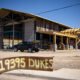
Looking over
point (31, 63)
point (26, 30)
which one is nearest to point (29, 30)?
point (26, 30)

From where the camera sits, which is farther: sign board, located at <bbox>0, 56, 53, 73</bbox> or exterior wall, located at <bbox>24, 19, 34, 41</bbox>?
exterior wall, located at <bbox>24, 19, 34, 41</bbox>

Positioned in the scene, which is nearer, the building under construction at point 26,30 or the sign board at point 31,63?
the sign board at point 31,63

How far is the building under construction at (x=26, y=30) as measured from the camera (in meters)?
51.2

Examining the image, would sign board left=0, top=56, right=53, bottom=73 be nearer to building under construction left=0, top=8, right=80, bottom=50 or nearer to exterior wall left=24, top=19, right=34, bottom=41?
building under construction left=0, top=8, right=80, bottom=50

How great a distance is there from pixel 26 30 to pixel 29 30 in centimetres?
97

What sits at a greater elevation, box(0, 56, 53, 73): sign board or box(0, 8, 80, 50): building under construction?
box(0, 8, 80, 50): building under construction

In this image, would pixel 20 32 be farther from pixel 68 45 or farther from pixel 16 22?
pixel 68 45

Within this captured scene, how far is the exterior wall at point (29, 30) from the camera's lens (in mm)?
51097

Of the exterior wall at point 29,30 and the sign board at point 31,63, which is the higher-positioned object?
the exterior wall at point 29,30

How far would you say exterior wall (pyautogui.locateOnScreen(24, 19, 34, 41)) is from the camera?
51097 millimetres

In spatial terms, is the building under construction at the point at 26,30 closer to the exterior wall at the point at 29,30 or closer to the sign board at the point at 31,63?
the exterior wall at the point at 29,30

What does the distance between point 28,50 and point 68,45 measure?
20.0 m

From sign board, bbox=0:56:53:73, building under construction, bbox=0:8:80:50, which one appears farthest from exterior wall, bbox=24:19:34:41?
sign board, bbox=0:56:53:73

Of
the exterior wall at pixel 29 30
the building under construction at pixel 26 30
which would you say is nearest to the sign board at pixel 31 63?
the building under construction at pixel 26 30
